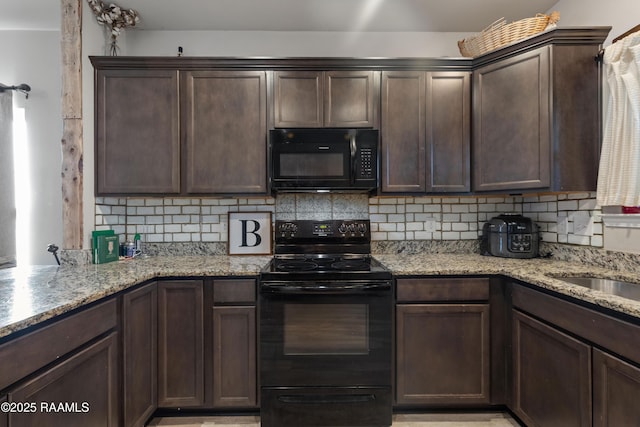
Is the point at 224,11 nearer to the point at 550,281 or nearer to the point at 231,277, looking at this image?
the point at 231,277

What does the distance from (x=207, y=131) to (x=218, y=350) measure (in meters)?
1.38

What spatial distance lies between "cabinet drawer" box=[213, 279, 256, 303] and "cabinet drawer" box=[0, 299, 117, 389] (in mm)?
524

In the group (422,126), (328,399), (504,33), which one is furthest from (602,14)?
(328,399)

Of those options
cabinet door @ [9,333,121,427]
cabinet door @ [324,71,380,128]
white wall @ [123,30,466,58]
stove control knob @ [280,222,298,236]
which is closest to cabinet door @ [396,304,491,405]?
stove control knob @ [280,222,298,236]

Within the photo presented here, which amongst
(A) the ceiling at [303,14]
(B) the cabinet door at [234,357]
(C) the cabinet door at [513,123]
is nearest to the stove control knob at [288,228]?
(B) the cabinet door at [234,357]

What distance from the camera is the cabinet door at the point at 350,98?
2.12 metres

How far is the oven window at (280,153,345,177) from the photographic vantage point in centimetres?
209

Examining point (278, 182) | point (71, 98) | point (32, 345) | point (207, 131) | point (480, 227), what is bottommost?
point (32, 345)

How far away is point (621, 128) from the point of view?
63.9 inches

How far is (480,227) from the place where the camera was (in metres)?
2.47

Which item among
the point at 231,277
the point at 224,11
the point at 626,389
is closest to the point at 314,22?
the point at 224,11

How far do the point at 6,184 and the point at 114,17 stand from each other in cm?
143

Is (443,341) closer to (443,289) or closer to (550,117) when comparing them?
(443,289)

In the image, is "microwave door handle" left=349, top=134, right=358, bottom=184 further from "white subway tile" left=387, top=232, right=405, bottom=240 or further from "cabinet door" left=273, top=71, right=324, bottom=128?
"white subway tile" left=387, top=232, right=405, bottom=240
